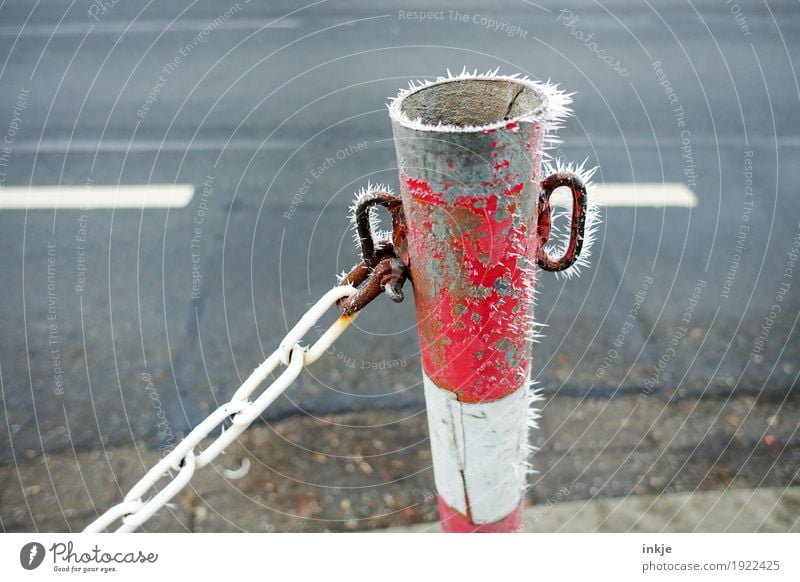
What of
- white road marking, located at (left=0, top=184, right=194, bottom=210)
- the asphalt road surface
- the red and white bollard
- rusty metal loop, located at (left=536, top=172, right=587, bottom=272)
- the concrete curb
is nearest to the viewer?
the red and white bollard

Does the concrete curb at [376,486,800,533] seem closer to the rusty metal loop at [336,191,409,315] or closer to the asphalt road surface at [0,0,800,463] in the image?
the asphalt road surface at [0,0,800,463]

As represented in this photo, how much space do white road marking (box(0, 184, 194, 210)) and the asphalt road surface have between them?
0.07 m

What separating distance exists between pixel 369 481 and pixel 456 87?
4.94 ft

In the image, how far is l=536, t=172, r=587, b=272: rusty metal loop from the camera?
0.99 meters

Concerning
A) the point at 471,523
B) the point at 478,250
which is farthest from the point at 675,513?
the point at 478,250

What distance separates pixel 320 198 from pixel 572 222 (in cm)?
271

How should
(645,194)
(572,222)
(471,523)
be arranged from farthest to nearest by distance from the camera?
(645,194) < (471,523) < (572,222)

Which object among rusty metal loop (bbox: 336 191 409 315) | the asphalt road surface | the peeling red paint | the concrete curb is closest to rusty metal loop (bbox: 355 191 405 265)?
rusty metal loop (bbox: 336 191 409 315)

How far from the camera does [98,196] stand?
3.78m

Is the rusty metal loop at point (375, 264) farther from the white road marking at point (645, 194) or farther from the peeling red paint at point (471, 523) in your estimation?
the white road marking at point (645, 194)

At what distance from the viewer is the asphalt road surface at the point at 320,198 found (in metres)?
2.55

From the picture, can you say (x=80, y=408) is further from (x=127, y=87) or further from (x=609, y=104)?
(x=609, y=104)

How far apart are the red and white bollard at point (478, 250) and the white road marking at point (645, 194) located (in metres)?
2.48

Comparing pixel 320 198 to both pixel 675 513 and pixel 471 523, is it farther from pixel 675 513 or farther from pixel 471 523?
pixel 471 523
